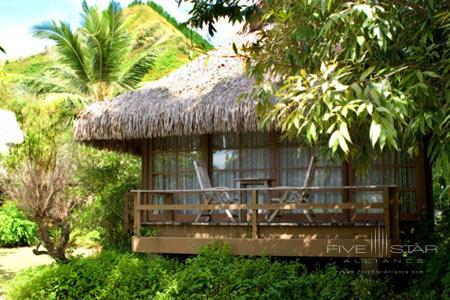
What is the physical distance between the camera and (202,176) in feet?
26.5

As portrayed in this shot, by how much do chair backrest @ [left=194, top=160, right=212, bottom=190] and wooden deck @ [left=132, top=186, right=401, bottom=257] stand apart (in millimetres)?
553

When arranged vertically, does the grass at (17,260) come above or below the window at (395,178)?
below

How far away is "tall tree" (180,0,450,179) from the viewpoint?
335 centimetres

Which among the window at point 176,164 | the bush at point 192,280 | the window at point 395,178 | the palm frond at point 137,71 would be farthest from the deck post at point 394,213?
the palm frond at point 137,71

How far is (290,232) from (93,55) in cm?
1211

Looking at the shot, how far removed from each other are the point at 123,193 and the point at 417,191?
5231mm

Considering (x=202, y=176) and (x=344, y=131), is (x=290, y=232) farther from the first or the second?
(x=344, y=131)

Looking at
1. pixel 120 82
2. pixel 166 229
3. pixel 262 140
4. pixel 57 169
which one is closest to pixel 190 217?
pixel 166 229

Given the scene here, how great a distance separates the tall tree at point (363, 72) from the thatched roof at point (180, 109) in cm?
293

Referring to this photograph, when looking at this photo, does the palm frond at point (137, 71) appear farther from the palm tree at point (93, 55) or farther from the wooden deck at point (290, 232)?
the wooden deck at point (290, 232)

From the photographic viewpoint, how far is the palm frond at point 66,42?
1727cm

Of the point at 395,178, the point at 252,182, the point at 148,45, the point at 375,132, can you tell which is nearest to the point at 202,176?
the point at 252,182

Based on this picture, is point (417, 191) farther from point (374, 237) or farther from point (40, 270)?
point (40, 270)

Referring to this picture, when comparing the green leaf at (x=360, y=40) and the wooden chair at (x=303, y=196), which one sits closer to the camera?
the green leaf at (x=360, y=40)
